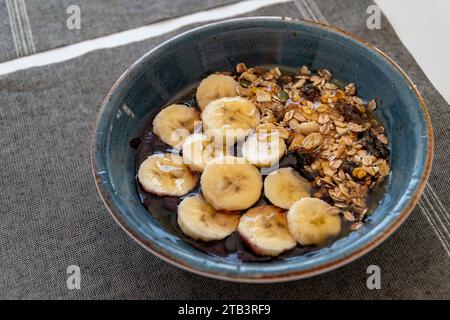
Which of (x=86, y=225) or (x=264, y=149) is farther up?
(x=264, y=149)

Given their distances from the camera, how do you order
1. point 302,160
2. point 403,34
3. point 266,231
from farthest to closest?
point 403,34
point 302,160
point 266,231

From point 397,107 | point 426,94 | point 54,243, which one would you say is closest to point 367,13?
point 426,94

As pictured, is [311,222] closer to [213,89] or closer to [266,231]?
[266,231]

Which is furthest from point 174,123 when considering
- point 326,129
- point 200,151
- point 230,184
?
point 326,129

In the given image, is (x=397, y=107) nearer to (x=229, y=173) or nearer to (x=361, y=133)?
(x=361, y=133)

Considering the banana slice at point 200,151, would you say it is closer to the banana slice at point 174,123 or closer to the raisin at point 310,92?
the banana slice at point 174,123

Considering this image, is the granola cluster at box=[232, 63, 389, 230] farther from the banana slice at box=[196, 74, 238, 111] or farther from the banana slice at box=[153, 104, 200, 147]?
the banana slice at box=[153, 104, 200, 147]

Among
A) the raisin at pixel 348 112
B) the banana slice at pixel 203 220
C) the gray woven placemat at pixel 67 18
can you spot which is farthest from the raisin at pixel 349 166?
the gray woven placemat at pixel 67 18
